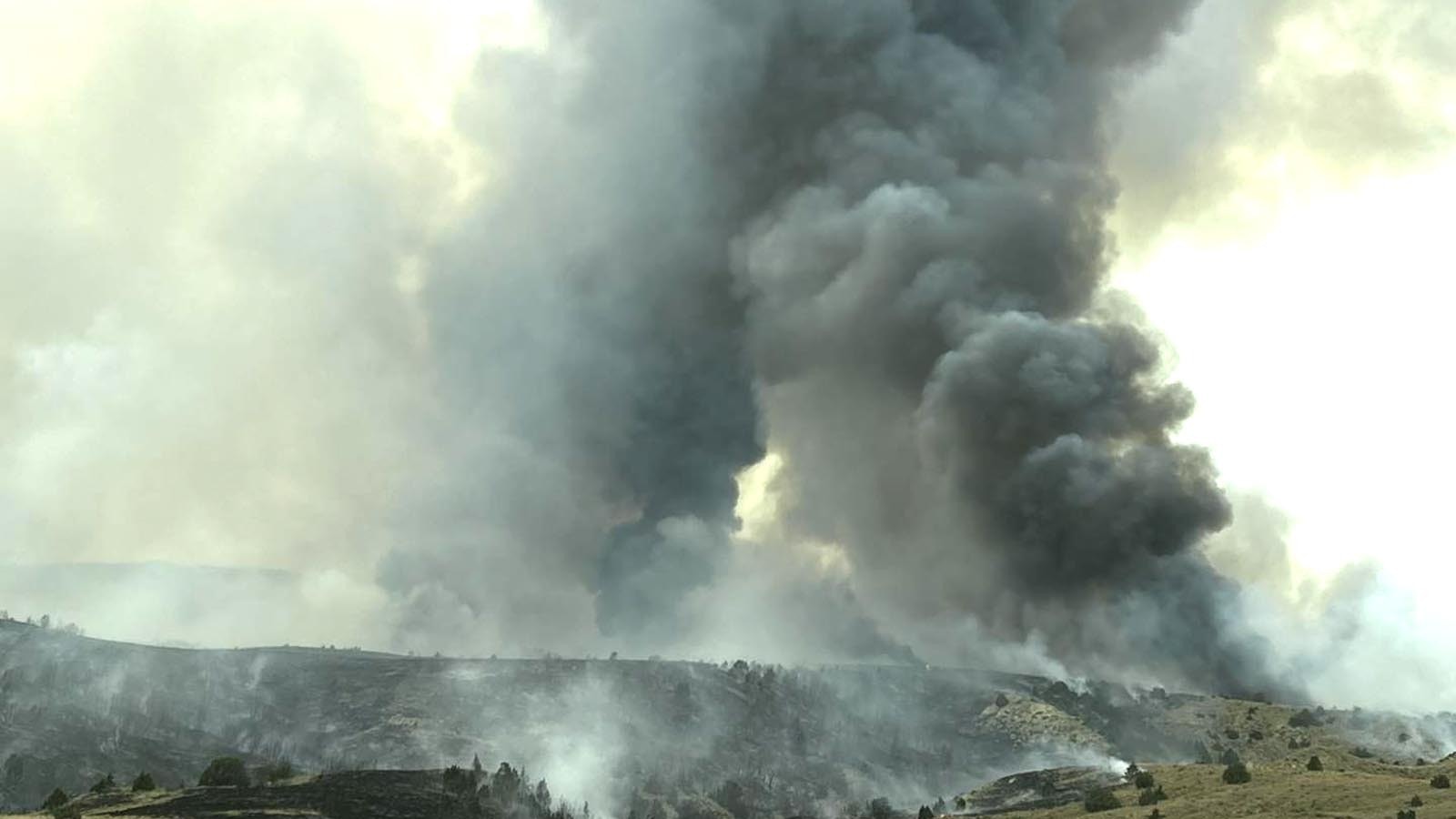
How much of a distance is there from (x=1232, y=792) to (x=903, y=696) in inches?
3185

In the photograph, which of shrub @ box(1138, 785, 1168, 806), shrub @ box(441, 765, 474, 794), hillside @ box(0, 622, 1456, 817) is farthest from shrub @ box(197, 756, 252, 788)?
shrub @ box(1138, 785, 1168, 806)

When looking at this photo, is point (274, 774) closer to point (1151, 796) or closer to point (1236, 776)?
point (1151, 796)

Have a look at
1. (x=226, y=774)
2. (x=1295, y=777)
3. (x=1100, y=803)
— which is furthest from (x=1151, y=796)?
(x=226, y=774)

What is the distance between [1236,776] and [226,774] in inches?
3443

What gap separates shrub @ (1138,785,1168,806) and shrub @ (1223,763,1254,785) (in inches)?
172

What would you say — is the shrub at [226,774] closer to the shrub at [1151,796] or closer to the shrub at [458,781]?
the shrub at [458,781]

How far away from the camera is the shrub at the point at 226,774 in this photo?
376ft

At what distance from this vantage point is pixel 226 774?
4636 inches

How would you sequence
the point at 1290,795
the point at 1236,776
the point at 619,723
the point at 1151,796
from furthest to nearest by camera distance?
1. the point at 619,723
2. the point at 1236,776
3. the point at 1151,796
4. the point at 1290,795

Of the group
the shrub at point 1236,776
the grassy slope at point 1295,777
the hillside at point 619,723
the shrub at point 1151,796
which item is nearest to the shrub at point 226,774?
the hillside at point 619,723

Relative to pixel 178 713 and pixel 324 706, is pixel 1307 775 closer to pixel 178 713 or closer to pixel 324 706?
pixel 324 706

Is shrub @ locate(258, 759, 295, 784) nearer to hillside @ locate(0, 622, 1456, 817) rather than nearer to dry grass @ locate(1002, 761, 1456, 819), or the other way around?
hillside @ locate(0, 622, 1456, 817)

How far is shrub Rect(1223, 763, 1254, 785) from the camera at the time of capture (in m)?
A: 87.6

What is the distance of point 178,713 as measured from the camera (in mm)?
150750
